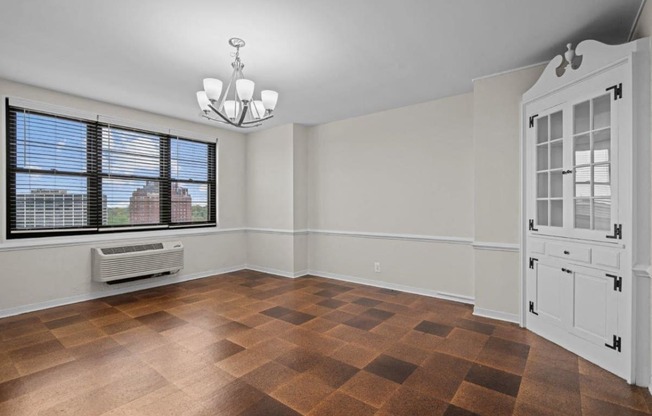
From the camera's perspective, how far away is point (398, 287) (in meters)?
4.70

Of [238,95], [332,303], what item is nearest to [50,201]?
[238,95]

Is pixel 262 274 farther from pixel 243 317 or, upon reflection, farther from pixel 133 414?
pixel 133 414

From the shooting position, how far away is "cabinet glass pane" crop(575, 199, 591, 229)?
8.68 ft

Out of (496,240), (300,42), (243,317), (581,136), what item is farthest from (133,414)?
(581,136)

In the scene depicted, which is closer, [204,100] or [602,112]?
[602,112]

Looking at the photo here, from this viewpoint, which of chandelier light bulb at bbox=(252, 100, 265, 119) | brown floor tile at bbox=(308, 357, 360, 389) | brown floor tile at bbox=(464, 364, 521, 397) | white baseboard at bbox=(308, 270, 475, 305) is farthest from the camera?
white baseboard at bbox=(308, 270, 475, 305)

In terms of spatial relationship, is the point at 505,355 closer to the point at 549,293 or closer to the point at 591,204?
the point at 549,293

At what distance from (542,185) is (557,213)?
0.33 m

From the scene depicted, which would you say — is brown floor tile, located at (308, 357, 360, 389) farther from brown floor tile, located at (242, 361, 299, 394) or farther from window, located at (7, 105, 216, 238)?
window, located at (7, 105, 216, 238)

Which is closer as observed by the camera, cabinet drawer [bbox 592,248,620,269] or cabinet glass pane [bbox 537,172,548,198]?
cabinet drawer [bbox 592,248,620,269]

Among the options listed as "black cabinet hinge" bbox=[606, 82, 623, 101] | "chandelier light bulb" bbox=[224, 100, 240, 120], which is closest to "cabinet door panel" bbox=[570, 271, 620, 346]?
Answer: "black cabinet hinge" bbox=[606, 82, 623, 101]

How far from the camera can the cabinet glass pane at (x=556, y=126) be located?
9.60 feet

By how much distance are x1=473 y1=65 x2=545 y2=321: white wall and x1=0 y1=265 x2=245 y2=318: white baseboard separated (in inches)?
172

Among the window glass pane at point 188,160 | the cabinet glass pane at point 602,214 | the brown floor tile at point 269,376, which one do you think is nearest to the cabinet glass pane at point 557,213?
the cabinet glass pane at point 602,214
